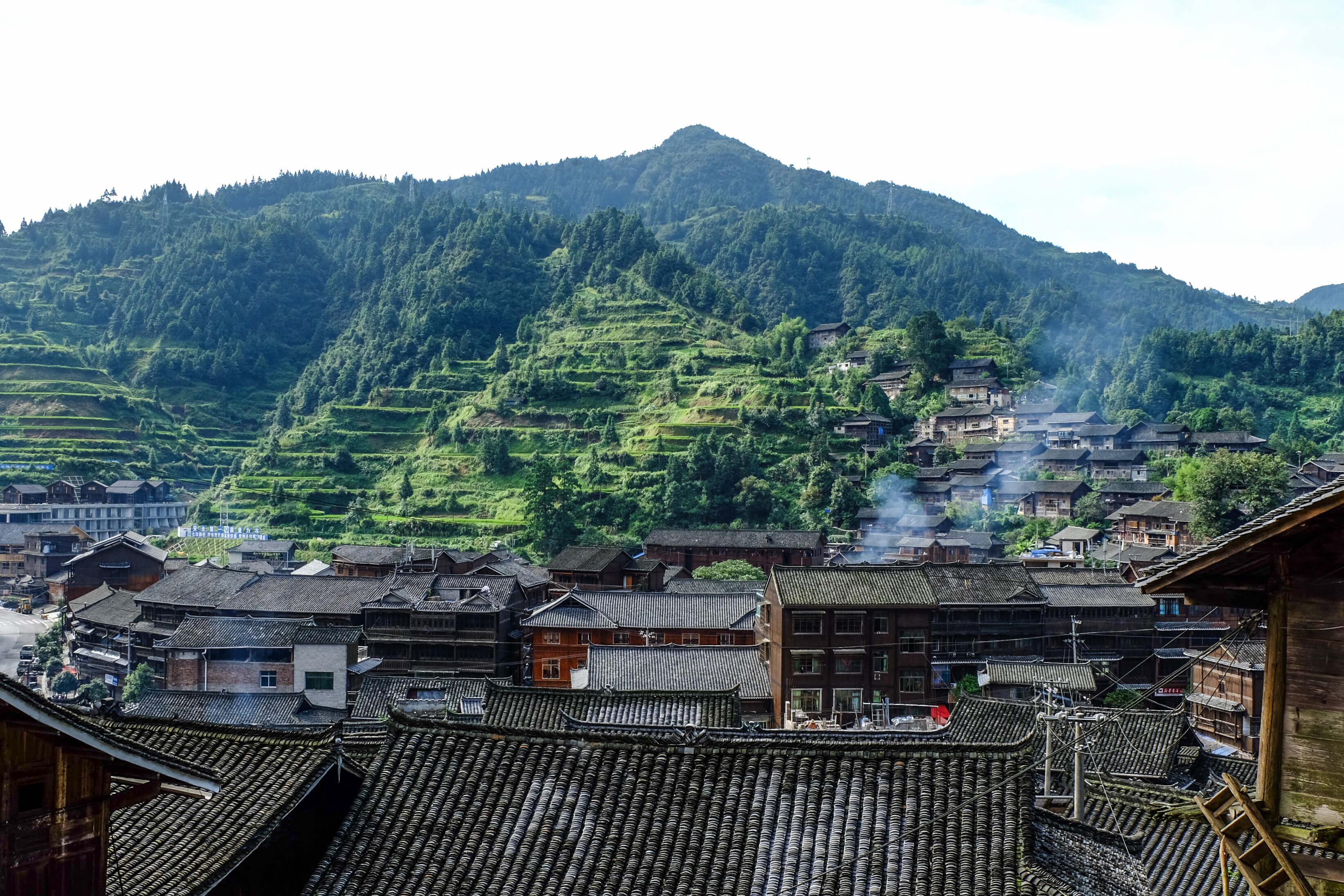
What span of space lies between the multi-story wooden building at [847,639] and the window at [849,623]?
0.02m

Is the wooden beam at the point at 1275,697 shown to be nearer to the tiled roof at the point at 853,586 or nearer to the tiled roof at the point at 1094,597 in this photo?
the tiled roof at the point at 853,586

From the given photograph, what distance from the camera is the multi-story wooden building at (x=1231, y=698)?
32.8 m

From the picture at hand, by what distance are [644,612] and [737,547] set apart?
1998 cm

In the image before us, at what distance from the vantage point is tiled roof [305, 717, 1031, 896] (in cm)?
995

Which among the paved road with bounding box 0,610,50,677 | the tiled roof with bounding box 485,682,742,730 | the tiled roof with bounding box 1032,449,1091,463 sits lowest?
the paved road with bounding box 0,610,50,677

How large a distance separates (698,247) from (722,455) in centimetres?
11970

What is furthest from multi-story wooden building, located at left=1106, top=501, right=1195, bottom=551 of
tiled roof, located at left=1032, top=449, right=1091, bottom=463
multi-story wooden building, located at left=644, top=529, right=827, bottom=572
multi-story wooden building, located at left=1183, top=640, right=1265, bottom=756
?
multi-story wooden building, located at left=1183, top=640, right=1265, bottom=756

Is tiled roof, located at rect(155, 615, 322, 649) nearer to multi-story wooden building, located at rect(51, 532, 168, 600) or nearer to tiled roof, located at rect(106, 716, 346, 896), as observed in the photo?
multi-story wooden building, located at rect(51, 532, 168, 600)

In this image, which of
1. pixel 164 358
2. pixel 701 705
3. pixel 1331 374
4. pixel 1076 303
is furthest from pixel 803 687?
pixel 1076 303

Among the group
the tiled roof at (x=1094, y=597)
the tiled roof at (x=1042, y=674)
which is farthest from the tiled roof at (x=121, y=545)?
the tiled roof at (x=1094, y=597)

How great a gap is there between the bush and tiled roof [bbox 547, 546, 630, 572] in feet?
14.7

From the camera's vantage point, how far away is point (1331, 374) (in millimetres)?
99625

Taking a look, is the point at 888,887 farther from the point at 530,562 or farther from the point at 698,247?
the point at 698,247

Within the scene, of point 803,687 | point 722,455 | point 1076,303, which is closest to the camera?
point 803,687
